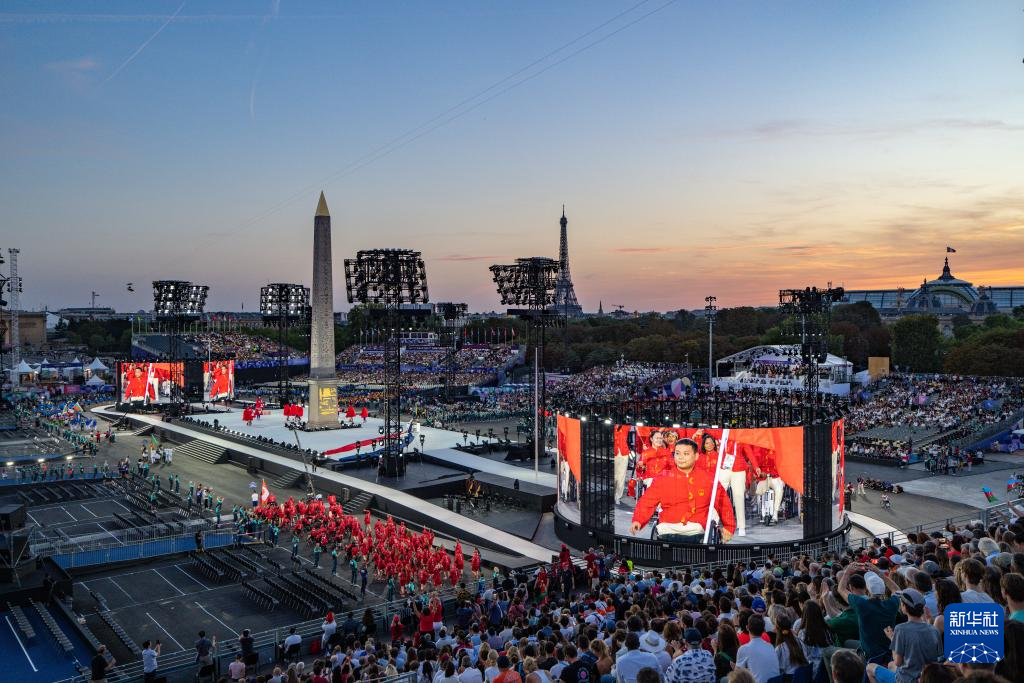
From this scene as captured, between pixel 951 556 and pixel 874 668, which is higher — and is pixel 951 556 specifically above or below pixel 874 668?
below

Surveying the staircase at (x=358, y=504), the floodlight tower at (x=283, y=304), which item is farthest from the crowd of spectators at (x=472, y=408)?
the staircase at (x=358, y=504)

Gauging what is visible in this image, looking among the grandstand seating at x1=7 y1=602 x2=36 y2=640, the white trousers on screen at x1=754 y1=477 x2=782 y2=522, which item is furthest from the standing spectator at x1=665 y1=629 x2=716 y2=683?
the grandstand seating at x1=7 y1=602 x2=36 y2=640

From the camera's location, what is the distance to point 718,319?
134125 millimetres

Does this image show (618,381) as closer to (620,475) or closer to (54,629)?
(620,475)

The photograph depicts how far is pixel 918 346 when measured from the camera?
82.9 metres

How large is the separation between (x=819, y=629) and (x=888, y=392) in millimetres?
56640

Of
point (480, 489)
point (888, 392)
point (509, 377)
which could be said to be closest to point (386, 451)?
point (480, 489)

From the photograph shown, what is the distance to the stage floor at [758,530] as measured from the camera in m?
22.5

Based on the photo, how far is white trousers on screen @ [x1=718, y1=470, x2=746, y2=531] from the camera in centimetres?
2252

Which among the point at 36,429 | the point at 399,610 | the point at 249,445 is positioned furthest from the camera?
the point at 36,429

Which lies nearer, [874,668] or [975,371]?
[874,668]

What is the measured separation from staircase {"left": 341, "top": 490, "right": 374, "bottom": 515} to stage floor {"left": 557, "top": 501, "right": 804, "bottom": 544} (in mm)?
13352

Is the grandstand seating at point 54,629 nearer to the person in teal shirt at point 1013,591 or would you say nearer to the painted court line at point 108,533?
the painted court line at point 108,533

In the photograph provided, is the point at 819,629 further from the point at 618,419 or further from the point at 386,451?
the point at 386,451
